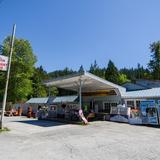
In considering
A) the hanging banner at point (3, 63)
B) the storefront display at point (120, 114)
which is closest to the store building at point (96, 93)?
the storefront display at point (120, 114)

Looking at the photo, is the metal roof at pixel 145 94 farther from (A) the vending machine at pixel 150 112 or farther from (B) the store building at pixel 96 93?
(A) the vending machine at pixel 150 112

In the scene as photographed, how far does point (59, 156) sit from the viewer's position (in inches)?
314

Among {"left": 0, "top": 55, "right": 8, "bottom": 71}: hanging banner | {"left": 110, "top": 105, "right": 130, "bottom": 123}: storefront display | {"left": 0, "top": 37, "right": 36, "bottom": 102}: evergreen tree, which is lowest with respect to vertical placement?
{"left": 110, "top": 105, "right": 130, "bottom": 123}: storefront display

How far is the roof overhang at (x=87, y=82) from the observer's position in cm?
1982

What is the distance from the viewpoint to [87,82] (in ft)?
76.1

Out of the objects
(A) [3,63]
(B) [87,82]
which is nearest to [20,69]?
(B) [87,82]

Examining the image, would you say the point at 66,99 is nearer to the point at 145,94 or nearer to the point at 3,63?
the point at 145,94

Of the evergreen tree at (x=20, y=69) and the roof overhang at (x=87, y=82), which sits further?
the evergreen tree at (x=20, y=69)

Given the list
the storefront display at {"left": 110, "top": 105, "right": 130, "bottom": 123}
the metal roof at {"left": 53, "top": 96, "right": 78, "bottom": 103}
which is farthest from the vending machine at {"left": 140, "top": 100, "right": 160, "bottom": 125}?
the metal roof at {"left": 53, "top": 96, "right": 78, "bottom": 103}

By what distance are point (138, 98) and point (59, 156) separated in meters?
16.5

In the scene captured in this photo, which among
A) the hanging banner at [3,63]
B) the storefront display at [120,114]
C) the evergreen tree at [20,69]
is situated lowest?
the storefront display at [120,114]

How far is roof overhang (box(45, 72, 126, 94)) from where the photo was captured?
65.0 feet

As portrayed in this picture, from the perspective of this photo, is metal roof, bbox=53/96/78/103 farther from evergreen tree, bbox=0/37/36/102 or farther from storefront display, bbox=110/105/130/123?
evergreen tree, bbox=0/37/36/102

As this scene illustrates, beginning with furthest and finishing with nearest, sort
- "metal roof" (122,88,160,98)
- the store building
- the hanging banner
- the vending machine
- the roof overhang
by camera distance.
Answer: the store building < "metal roof" (122,88,160,98) < the roof overhang < the vending machine < the hanging banner
